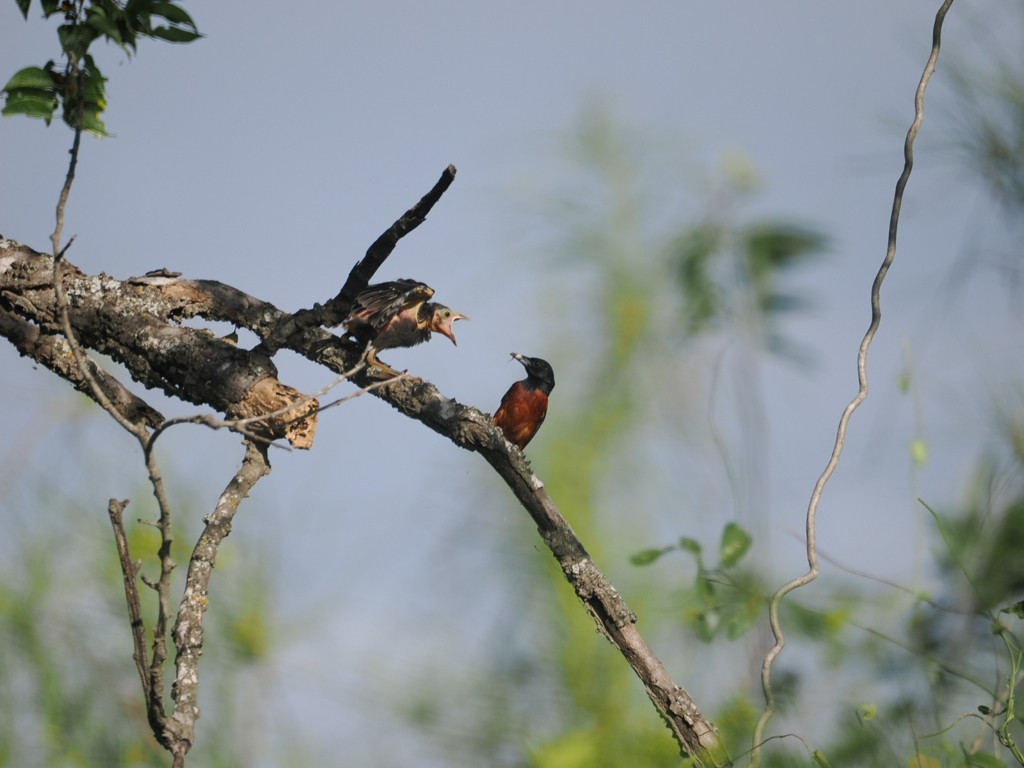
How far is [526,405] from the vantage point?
5625 millimetres

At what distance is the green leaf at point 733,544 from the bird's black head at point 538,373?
2.61 m

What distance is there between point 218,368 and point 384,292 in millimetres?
663

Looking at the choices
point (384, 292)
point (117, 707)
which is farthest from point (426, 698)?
point (384, 292)

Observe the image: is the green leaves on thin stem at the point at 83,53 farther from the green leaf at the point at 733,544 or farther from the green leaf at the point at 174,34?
the green leaf at the point at 733,544

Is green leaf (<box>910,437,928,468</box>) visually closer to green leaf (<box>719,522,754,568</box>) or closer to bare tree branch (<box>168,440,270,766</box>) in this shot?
green leaf (<box>719,522,754,568</box>)

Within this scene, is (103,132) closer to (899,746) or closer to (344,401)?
(344,401)

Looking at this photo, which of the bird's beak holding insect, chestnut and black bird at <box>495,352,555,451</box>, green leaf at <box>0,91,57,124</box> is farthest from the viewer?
chestnut and black bird at <box>495,352,555,451</box>

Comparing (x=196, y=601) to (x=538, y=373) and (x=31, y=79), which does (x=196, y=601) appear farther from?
(x=538, y=373)

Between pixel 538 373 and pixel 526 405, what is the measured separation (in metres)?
0.27

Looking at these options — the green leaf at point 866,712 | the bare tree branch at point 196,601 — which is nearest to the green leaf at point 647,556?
the green leaf at point 866,712

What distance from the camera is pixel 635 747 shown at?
385cm

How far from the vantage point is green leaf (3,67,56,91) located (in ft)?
7.00

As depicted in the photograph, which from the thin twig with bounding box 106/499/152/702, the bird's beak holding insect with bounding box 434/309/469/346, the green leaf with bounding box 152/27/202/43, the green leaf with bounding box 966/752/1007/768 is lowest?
the thin twig with bounding box 106/499/152/702

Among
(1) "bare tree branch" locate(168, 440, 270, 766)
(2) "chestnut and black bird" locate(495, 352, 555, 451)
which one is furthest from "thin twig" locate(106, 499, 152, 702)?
(2) "chestnut and black bird" locate(495, 352, 555, 451)
